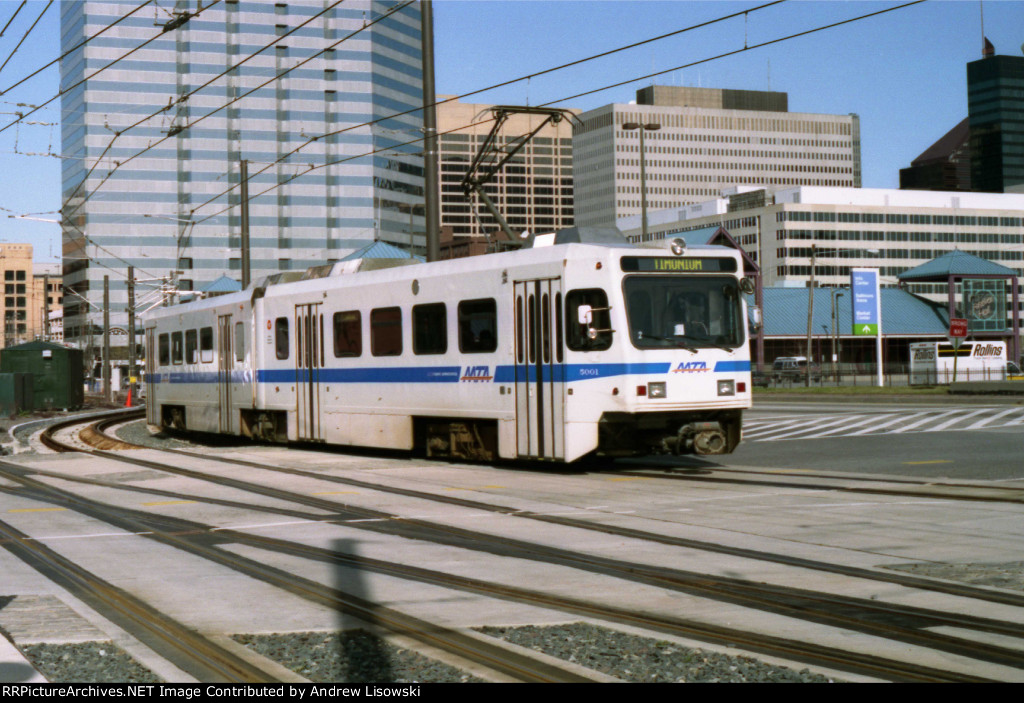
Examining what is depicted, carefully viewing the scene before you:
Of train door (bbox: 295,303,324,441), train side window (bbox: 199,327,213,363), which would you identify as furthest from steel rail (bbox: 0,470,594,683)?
train side window (bbox: 199,327,213,363)

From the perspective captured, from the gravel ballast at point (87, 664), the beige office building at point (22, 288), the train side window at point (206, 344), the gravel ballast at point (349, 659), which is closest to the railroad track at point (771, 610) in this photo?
the gravel ballast at point (349, 659)

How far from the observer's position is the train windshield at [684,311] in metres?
15.2

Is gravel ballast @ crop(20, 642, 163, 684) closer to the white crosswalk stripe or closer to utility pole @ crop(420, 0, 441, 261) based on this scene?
utility pole @ crop(420, 0, 441, 261)

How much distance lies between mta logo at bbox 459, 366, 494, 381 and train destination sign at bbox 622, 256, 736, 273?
8.74 ft

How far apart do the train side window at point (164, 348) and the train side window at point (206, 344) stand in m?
2.73

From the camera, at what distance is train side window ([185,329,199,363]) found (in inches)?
1028

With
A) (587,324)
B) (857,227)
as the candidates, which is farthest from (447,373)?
(857,227)

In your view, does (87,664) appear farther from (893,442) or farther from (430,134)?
(893,442)

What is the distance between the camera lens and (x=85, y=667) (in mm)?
5559

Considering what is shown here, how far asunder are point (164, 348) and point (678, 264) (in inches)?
657

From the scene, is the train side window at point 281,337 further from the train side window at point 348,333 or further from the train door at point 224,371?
the train door at point 224,371

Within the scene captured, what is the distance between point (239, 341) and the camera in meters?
23.4

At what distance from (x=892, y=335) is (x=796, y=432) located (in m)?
74.0
